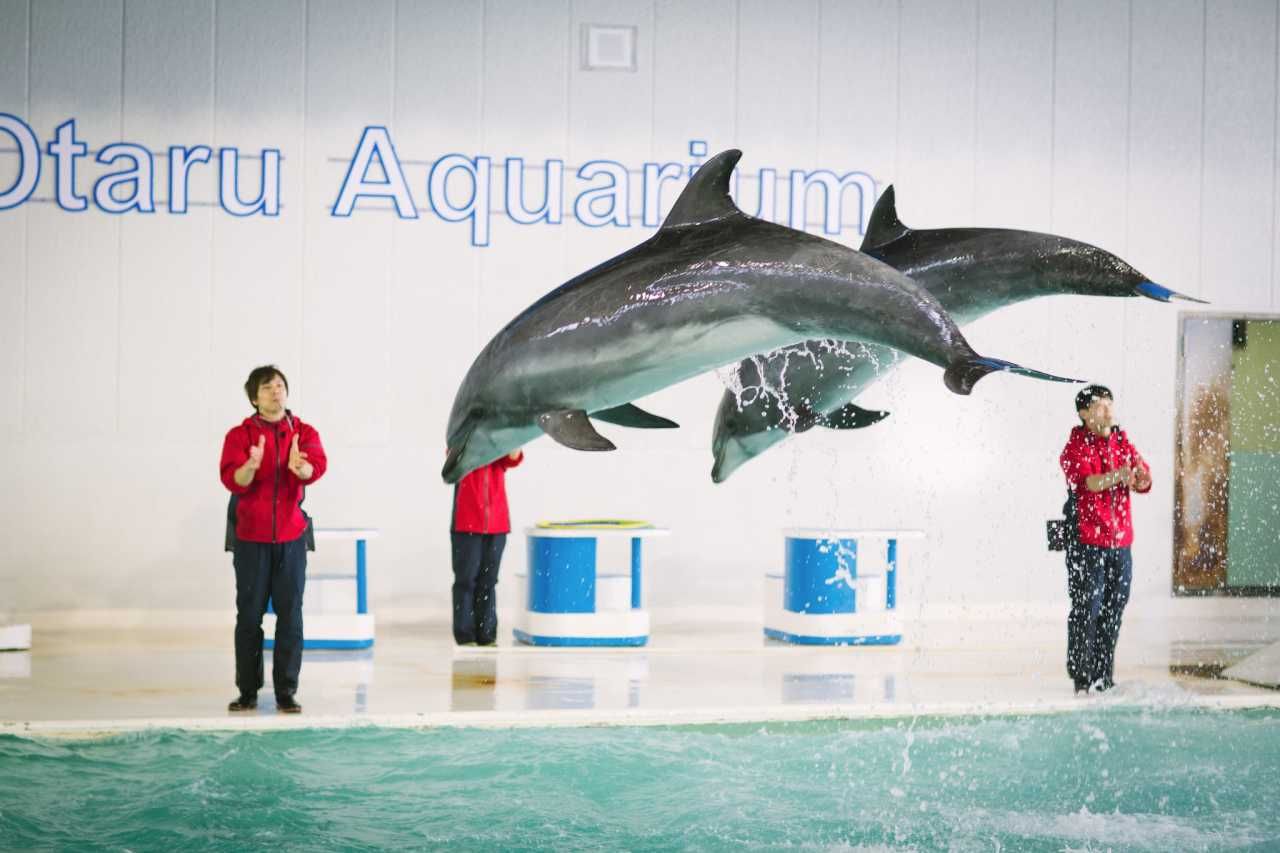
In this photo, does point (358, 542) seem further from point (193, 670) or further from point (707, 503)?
point (707, 503)

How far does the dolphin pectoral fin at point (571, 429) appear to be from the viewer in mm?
3131

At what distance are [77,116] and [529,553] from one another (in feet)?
A: 14.4

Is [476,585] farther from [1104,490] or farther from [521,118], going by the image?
[1104,490]

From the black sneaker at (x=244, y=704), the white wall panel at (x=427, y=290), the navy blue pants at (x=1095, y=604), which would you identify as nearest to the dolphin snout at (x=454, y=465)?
the black sneaker at (x=244, y=704)

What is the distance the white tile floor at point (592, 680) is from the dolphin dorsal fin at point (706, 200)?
452cm

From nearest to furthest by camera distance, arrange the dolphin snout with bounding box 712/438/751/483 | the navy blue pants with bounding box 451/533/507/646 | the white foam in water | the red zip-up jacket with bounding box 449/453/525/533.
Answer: the dolphin snout with bounding box 712/438/751/483
the white foam in water
the red zip-up jacket with bounding box 449/453/525/533
the navy blue pants with bounding box 451/533/507/646

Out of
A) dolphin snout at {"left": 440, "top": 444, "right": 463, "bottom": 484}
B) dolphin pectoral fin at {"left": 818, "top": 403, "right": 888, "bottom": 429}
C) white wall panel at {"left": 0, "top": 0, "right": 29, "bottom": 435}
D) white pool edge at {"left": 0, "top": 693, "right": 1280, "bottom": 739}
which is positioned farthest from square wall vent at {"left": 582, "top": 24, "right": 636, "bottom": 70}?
dolphin snout at {"left": 440, "top": 444, "right": 463, "bottom": 484}

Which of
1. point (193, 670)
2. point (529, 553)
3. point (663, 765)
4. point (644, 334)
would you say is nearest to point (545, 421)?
point (644, 334)

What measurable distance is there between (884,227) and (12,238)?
887 centimetres

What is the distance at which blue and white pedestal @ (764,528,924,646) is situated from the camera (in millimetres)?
10352

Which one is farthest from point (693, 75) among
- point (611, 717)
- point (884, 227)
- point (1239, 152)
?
point (884, 227)

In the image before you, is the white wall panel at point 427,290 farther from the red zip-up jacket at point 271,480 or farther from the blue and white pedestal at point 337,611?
the red zip-up jacket at point 271,480

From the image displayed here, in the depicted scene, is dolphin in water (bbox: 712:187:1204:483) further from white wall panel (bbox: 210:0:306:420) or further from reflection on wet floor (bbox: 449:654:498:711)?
white wall panel (bbox: 210:0:306:420)

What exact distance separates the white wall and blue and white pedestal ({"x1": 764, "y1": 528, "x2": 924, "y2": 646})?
4.45 ft
